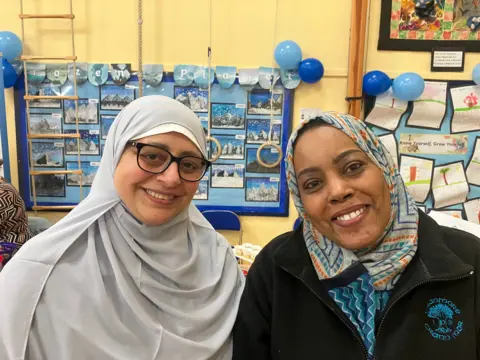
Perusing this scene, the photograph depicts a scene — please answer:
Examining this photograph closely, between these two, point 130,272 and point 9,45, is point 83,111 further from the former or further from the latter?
point 130,272

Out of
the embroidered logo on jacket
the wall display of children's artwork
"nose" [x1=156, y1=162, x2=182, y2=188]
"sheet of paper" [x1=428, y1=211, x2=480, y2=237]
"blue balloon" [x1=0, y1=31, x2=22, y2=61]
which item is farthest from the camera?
the wall display of children's artwork

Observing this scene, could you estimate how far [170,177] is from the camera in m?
1.22

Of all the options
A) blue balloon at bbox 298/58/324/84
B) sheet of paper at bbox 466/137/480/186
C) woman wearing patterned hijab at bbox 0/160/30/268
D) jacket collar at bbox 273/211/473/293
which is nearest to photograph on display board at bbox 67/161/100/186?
woman wearing patterned hijab at bbox 0/160/30/268

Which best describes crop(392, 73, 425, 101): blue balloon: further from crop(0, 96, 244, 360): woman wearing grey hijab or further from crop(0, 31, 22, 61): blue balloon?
crop(0, 31, 22, 61): blue balloon

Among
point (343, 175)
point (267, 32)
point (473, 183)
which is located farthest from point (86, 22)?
point (473, 183)

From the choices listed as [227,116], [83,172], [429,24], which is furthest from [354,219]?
[83,172]

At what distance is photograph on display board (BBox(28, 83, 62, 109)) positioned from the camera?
2.88m

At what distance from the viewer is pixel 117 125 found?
53.8 inches

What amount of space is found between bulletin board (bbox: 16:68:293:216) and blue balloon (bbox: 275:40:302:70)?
0.19 meters

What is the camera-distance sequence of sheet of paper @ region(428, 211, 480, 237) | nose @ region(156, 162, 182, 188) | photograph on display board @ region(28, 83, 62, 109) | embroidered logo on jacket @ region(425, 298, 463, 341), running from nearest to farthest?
embroidered logo on jacket @ region(425, 298, 463, 341)
nose @ region(156, 162, 182, 188)
sheet of paper @ region(428, 211, 480, 237)
photograph on display board @ region(28, 83, 62, 109)

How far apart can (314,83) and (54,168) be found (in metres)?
2.00

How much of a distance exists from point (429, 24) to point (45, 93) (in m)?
2.75

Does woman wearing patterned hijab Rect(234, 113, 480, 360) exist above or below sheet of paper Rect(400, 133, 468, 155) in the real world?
below

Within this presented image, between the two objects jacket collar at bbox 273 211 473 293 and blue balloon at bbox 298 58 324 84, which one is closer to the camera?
jacket collar at bbox 273 211 473 293
